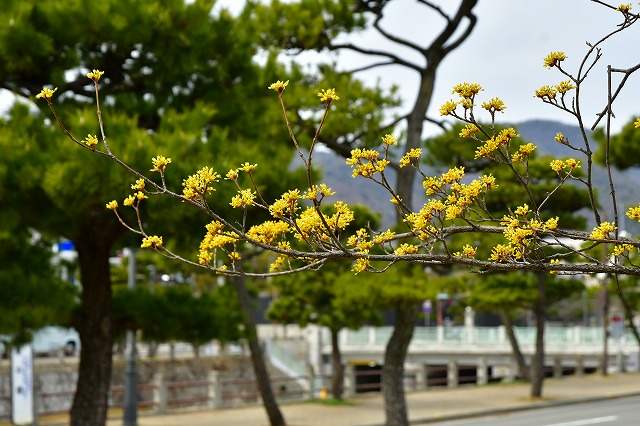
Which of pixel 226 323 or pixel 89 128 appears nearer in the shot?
pixel 89 128

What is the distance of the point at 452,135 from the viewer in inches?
765

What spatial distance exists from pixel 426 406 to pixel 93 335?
13.2 metres

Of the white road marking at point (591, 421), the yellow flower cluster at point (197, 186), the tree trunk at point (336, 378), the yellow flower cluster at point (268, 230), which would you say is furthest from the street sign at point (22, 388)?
the yellow flower cluster at point (197, 186)

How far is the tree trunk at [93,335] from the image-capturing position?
13.3 metres

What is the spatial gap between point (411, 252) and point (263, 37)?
11644 mm

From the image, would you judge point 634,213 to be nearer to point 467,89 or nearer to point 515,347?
point 467,89

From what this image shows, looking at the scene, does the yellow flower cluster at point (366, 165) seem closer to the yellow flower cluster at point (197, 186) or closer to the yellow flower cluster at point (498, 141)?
the yellow flower cluster at point (498, 141)

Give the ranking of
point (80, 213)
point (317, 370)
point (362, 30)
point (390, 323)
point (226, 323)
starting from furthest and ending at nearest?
point (390, 323) < point (317, 370) < point (362, 30) < point (226, 323) < point (80, 213)

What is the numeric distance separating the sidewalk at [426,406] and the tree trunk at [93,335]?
25.3ft

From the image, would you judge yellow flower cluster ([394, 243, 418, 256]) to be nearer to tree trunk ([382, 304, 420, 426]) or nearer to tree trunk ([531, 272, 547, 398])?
tree trunk ([382, 304, 420, 426])

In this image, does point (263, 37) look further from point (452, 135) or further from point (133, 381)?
point (133, 381)

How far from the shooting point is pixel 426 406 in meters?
25.1

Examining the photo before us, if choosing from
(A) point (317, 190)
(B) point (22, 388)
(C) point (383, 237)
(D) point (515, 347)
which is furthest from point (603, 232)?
(D) point (515, 347)

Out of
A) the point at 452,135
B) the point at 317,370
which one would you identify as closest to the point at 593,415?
the point at 452,135
